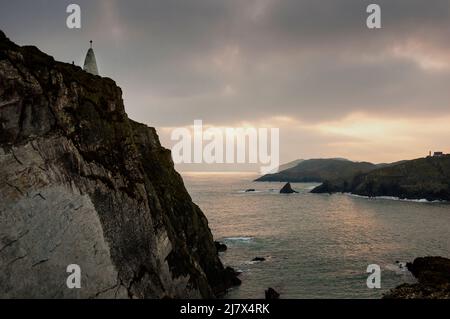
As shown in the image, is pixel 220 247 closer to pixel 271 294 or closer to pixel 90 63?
pixel 271 294

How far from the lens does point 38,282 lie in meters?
30.5

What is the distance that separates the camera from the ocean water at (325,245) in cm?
5641

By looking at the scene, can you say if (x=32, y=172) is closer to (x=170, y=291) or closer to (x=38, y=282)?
(x=38, y=282)

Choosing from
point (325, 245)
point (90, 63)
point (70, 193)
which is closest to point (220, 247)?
point (325, 245)

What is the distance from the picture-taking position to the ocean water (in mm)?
56406

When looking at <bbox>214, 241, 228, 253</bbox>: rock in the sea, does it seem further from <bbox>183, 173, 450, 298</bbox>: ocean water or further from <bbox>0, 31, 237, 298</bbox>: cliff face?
<bbox>0, 31, 237, 298</bbox>: cliff face

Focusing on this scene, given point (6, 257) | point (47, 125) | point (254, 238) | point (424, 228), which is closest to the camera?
point (6, 257)

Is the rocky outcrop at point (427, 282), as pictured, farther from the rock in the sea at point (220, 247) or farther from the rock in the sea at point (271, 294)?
the rock in the sea at point (220, 247)

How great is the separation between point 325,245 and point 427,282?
3127cm

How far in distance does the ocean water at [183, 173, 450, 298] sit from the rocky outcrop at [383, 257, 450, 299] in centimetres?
235

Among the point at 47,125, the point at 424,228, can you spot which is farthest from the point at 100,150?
the point at 424,228

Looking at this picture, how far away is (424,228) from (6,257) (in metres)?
101

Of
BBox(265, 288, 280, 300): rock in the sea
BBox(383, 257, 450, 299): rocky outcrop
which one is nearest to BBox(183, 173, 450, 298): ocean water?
BBox(265, 288, 280, 300): rock in the sea
